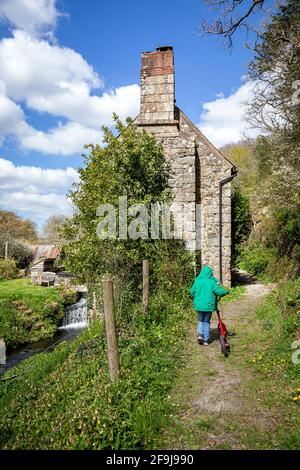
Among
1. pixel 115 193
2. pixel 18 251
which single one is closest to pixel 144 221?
pixel 115 193

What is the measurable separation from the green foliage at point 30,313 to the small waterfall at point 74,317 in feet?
1.25

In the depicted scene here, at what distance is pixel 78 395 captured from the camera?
4.93 m

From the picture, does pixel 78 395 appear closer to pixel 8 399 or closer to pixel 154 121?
pixel 8 399

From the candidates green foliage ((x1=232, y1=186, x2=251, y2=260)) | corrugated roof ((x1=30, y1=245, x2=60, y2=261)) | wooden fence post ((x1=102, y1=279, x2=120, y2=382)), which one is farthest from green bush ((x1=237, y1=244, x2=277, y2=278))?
corrugated roof ((x1=30, y1=245, x2=60, y2=261))

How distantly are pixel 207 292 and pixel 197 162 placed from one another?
7.62 meters

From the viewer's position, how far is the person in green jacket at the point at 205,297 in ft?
21.9

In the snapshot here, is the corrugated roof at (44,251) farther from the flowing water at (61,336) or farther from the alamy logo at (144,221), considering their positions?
the alamy logo at (144,221)

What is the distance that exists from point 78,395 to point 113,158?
8.61 m

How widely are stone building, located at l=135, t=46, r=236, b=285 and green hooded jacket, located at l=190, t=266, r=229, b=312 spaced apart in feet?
18.8

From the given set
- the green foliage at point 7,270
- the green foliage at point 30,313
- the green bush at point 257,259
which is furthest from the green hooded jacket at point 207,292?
the green foliage at point 7,270

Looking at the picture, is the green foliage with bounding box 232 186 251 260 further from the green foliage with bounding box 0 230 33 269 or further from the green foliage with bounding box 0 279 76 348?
the green foliage with bounding box 0 230 33 269

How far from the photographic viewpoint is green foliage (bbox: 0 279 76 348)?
13508 millimetres

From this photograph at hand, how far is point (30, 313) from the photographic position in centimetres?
1505

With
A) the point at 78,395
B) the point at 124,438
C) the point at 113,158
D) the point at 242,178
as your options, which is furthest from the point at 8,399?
the point at 242,178
